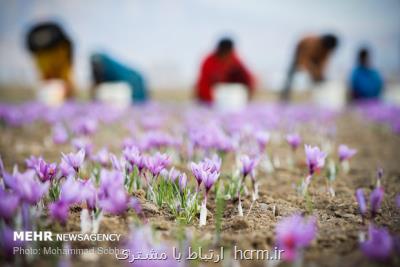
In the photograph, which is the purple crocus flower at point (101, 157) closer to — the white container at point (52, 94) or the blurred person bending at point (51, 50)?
the white container at point (52, 94)

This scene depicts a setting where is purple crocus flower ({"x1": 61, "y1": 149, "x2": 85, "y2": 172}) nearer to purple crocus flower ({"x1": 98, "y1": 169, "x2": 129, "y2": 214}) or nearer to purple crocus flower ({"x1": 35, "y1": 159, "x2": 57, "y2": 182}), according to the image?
purple crocus flower ({"x1": 35, "y1": 159, "x2": 57, "y2": 182})

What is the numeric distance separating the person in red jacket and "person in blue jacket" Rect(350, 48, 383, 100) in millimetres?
3752

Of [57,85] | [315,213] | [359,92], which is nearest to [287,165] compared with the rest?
[315,213]

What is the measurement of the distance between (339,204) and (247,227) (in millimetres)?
741

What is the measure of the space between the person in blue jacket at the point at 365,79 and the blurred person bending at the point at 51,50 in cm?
905

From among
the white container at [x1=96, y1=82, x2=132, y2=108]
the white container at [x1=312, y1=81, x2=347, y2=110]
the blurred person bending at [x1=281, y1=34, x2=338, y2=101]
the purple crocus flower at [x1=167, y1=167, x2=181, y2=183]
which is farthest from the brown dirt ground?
the blurred person bending at [x1=281, y1=34, x2=338, y2=101]

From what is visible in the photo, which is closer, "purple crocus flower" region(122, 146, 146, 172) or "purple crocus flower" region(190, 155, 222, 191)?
"purple crocus flower" region(190, 155, 222, 191)

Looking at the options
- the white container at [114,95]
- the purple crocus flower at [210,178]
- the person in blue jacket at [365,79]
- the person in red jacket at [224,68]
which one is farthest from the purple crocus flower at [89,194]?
the person in blue jacket at [365,79]

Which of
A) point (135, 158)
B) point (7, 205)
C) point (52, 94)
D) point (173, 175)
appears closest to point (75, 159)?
point (135, 158)

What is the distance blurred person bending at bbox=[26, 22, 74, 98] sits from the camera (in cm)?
1040

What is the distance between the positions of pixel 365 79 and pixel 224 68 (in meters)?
4.78

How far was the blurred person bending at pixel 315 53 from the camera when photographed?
10781 mm

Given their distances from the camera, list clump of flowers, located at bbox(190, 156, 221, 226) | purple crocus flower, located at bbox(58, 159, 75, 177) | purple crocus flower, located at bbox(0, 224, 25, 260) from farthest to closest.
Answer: purple crocus flower, located at bbox(58, 159, 75, 177) → clump of flowers, located at bbox(190, 156, 221, 226) → purple crocus flower, located at bbox(0, 224, 25, 260)

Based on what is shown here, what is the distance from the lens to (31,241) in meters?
1.36
